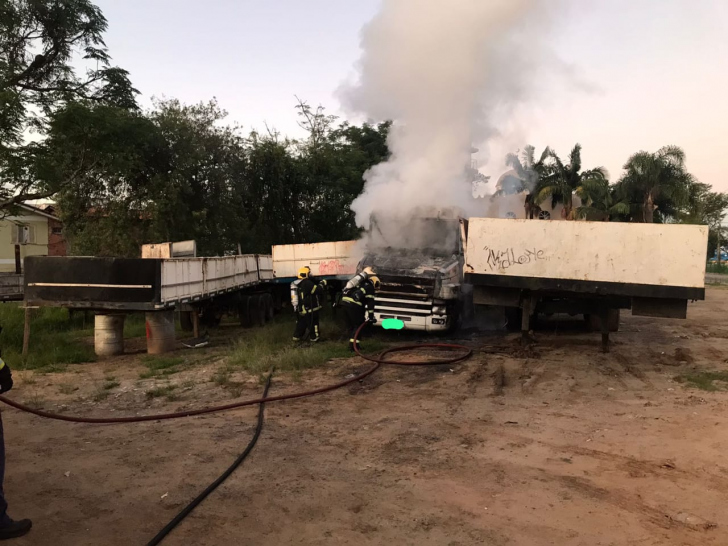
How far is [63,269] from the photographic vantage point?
30.7ft

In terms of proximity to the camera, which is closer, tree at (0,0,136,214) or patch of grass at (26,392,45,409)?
patch of grass at (26,392,45,409)

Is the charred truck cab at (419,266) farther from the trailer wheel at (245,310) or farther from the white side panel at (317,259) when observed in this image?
the trailer wheel at (245,310)

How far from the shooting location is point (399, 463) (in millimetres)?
4660

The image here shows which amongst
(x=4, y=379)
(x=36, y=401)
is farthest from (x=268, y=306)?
(x=4, y=379)

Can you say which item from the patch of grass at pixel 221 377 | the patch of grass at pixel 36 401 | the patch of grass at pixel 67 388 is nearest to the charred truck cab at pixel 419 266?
the patch of grass at pixel 221 377

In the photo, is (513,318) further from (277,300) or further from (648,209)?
(648,209)

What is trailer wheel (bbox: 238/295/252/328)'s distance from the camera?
13.8m

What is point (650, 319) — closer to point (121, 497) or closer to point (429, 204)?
point (429, 204)

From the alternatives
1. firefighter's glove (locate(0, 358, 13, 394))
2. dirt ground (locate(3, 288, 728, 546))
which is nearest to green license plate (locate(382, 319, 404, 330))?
dirt ground (locate(3, 288, 728, 546))

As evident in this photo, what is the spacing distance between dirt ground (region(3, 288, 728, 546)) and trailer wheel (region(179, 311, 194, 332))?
16.1 ft

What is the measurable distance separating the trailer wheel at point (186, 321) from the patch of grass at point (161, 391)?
5509 mm

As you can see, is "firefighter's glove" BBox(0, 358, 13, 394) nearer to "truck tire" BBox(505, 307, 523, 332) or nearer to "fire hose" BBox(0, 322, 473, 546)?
"fire hose" BBox(0, 322, 473, 546)

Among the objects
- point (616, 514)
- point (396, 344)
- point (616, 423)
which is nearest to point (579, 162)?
point (396, 344)

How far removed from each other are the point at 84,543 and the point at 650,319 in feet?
46.1
